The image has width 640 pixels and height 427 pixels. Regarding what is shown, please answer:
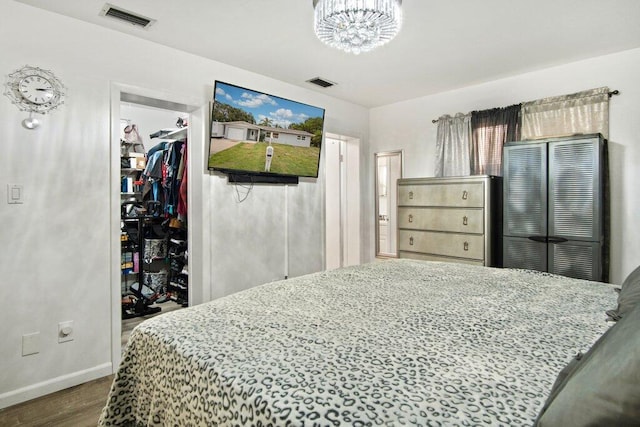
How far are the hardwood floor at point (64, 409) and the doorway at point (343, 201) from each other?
119 inches

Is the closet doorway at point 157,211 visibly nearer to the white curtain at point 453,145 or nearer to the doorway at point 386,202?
the doorway at point 386,202

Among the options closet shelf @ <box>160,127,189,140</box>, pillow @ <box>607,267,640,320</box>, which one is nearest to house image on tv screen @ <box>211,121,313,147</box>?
closet shelf @ <box>160,127,189,140</box>

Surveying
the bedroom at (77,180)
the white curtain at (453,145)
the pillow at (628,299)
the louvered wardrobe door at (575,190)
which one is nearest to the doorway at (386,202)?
the white curtain at (453,145)

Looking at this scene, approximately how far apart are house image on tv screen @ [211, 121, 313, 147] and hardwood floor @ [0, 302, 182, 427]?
2.10 meters

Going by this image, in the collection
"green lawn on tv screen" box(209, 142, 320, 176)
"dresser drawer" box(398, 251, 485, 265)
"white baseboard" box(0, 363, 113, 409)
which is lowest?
"white baseboard" box(0, 363, 113, 409)

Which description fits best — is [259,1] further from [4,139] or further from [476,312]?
[476,312]

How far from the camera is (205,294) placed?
10.5 feet

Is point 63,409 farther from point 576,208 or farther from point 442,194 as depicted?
point 576,208

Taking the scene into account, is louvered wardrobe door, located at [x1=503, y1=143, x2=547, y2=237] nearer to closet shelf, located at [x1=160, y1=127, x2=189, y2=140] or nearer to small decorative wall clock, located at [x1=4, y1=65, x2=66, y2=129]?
closet shelf, located at [x1=160, y1=127, x2=189, y2=140]

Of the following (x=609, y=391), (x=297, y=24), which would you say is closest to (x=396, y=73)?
(x=297, y=24)

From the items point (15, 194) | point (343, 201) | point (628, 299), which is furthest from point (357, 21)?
point (343, 201)

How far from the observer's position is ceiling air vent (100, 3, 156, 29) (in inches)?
92.9

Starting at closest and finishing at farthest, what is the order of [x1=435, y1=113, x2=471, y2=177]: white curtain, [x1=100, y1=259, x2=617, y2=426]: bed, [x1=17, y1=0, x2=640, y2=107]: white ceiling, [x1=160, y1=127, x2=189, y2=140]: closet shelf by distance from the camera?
1. [x1=100, y1=259, x2=617, y2=426]: bed
2. [x1=17, y1=0, x2=640, y2=107]: white ceiling
3. [x1=435, y1=113, x2=471, y2=177]: white curtain
4. [x1=160, y1=127, x2=189, y2=140]: closet shelf

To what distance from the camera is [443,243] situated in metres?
3.78
